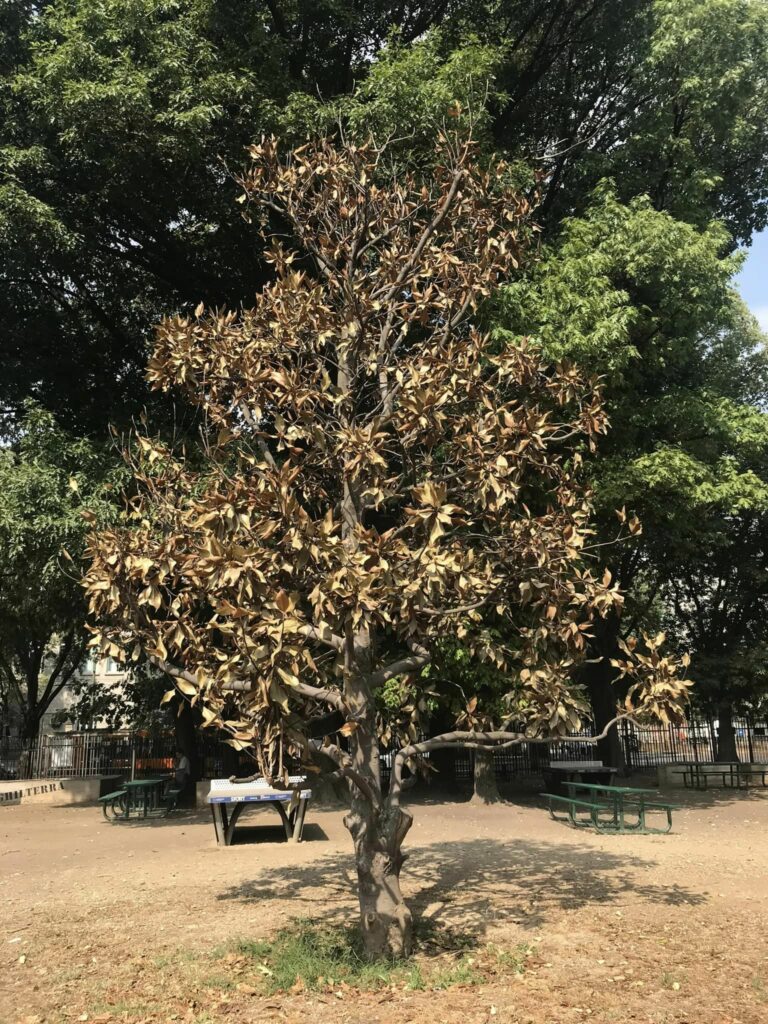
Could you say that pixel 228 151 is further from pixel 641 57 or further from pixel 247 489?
pixel 247 489

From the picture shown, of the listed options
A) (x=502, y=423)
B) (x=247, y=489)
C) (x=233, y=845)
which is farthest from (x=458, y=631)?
(x=233, y=845)

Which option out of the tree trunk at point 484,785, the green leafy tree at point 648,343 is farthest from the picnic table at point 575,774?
the green leafy tree at point 648,343

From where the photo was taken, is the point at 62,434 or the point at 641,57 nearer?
the point at 62,434

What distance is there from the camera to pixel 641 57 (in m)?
15.0

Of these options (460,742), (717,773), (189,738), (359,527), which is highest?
(359,527)

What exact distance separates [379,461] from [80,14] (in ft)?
35.2

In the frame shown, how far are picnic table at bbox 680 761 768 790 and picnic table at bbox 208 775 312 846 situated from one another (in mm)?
10821

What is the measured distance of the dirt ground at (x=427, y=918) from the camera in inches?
203

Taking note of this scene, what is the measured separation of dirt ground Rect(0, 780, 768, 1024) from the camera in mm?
5156

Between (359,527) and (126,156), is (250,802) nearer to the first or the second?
(359,527)

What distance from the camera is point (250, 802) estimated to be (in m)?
11.2

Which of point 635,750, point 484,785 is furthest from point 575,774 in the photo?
point 635,750

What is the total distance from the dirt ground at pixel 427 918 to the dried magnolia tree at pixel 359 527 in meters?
1.06

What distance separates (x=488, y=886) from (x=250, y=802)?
404cm
